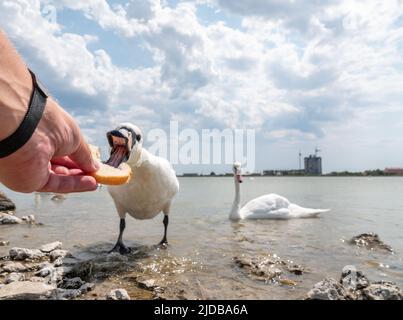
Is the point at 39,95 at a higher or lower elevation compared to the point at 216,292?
higher

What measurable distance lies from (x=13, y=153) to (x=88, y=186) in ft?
1.88

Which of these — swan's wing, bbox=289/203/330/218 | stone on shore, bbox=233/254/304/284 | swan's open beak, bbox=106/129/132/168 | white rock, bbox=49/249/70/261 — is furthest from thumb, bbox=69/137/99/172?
swan's wing, bbox=289/203/330/218

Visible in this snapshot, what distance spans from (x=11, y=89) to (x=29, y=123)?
6.1 inches

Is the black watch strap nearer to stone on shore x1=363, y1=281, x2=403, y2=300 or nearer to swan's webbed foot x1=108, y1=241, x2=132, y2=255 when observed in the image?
stone on shore x1=363, y1=281, x2=403, y2=300

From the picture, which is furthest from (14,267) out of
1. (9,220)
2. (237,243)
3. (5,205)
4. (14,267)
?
(5,205)

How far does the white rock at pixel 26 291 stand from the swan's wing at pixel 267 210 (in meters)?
10.5

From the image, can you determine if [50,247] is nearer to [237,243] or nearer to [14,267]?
[14,267]

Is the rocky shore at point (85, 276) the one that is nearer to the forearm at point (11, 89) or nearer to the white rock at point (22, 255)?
the white rock at point (22, 255)

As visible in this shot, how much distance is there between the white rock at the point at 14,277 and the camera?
20.6 feet

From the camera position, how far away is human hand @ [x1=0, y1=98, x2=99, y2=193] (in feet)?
5.32

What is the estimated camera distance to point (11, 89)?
1516 mm
